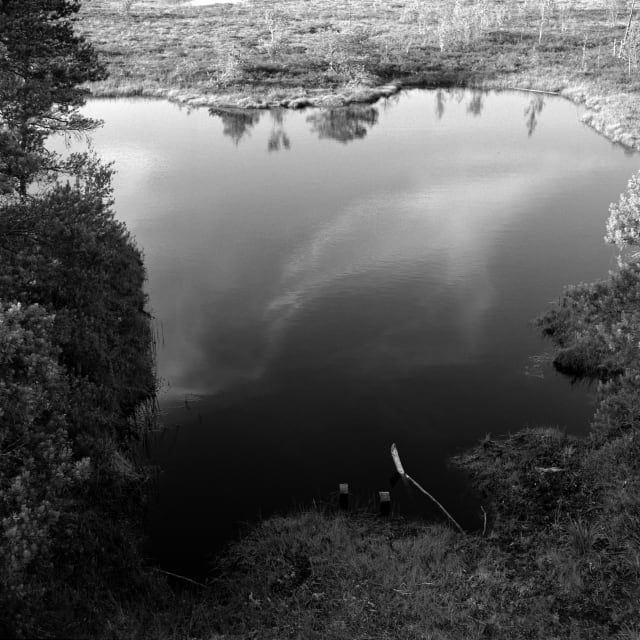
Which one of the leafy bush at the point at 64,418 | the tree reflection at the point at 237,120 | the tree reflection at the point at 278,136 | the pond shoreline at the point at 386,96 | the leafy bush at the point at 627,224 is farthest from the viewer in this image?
the pond shoreline at the point at 386,96

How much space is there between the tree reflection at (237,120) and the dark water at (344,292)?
0.44 m

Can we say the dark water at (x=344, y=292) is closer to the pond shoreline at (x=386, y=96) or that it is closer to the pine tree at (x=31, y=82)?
the pond shoreline at (x=386, y=96)

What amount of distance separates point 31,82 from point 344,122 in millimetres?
45086

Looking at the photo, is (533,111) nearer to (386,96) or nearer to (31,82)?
(386,96)

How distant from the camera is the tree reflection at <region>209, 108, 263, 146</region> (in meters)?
60.0

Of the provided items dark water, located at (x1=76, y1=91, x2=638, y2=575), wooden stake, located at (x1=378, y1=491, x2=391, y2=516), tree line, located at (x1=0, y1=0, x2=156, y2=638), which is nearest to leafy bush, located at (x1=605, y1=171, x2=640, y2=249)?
dark water, located at (x1=76, y1=91, x2=638, y2=575)

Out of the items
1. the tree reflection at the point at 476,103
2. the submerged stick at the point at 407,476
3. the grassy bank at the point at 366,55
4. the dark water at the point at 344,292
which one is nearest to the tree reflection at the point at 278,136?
the dark water at the point at 344,292

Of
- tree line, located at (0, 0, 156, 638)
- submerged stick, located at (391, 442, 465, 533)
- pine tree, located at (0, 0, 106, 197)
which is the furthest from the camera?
submerged stick, located at (391, 442, 465, 533)

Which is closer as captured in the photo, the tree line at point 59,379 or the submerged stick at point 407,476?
the tree line at point 59,379

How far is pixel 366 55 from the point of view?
8681 centimetres

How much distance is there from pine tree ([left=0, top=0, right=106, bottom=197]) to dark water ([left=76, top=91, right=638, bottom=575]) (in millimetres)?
9996

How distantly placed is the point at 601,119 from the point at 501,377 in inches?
1797

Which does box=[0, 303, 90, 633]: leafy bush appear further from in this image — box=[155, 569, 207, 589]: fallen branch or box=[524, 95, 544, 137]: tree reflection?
box=[524, 95, 544, 137]: tree reflection

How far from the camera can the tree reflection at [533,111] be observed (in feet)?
204
